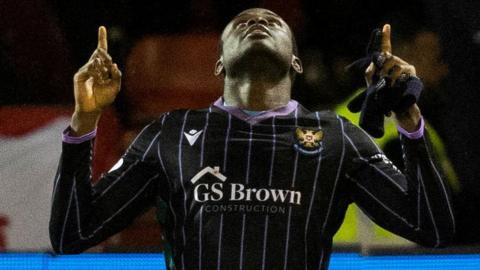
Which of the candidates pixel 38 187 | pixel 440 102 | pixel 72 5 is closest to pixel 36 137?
pixel 38 187

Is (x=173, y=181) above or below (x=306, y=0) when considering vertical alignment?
above

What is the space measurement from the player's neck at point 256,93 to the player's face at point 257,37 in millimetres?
44

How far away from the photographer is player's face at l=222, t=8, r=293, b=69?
73.7 inches

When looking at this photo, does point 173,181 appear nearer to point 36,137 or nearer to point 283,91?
point 283,91

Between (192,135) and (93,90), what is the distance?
0.63 ft

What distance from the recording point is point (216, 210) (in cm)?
175

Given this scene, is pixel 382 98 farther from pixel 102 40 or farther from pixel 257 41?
pixel 102 40

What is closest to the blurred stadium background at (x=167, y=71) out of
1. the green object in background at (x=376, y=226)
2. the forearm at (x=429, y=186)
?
the green object in background at (x=376, y=226)

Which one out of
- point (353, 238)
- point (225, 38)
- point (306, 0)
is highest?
point (225, 38)

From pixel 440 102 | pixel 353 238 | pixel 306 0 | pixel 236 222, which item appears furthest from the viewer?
pixel 306 0

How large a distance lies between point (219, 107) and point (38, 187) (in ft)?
2.25

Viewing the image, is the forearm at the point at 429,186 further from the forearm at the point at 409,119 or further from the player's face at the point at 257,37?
the player's face at the point at 257,37

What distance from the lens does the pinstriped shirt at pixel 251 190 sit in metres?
1.72

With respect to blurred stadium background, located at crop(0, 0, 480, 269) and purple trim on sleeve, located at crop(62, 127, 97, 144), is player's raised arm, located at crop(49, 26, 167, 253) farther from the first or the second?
blurred stadium background, located at crop(0, 0, 480, 269)
